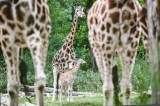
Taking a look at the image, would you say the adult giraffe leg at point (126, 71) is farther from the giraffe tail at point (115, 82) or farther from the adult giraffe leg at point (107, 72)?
the giraffe tail at point (115, 82)

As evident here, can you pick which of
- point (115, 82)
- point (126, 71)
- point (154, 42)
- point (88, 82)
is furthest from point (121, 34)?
point (88, 82)

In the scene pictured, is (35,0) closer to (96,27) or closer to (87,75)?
(96,27)

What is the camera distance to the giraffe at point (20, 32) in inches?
187

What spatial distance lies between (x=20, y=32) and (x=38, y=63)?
1.26ft

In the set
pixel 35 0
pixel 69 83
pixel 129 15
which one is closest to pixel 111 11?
pixel 129 15

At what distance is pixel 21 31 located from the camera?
16.0 ft

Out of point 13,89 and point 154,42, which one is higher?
point 154,42

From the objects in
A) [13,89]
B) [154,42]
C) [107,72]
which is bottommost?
[13,89]

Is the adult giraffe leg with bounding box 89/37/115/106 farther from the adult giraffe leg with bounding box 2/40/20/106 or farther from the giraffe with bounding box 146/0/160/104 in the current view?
the giraffe with bounding box 146/0/160/104

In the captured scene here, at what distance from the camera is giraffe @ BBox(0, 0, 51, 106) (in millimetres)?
4754

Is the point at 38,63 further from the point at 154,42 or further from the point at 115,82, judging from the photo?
the point at 154,42

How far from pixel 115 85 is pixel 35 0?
128 centimetres

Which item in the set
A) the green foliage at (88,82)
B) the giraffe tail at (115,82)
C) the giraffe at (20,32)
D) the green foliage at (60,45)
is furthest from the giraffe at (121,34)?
the green foliage at (88,82)

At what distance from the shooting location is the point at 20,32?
16.0 feet
